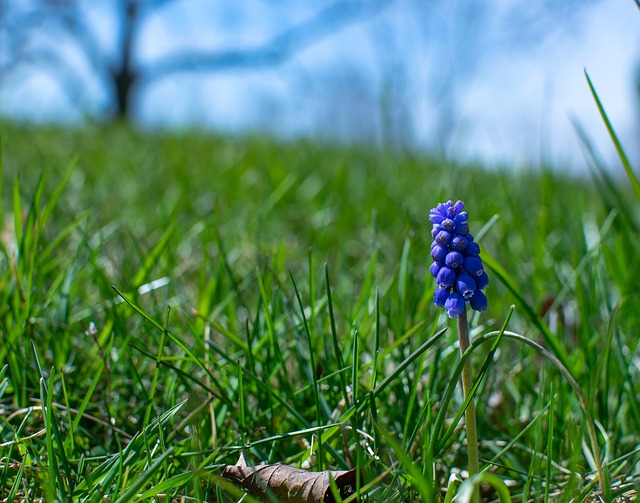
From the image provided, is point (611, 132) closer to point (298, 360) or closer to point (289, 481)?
point (298, 360)

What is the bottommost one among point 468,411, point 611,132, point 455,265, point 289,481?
point 289,481

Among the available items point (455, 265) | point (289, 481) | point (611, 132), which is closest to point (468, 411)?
point (455, 265)

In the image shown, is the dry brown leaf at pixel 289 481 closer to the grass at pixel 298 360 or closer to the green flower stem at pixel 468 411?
the grass at pixel 298 360

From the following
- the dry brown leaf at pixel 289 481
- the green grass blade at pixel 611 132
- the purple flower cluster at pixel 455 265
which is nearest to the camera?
the purple flower cluster at pixel 455 265

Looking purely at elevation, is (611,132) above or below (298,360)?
above

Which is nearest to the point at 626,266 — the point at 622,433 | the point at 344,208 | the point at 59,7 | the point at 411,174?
the point at 622,433

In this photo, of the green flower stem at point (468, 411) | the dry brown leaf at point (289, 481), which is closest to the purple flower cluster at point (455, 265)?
the green flower stem at point (468, 411)
